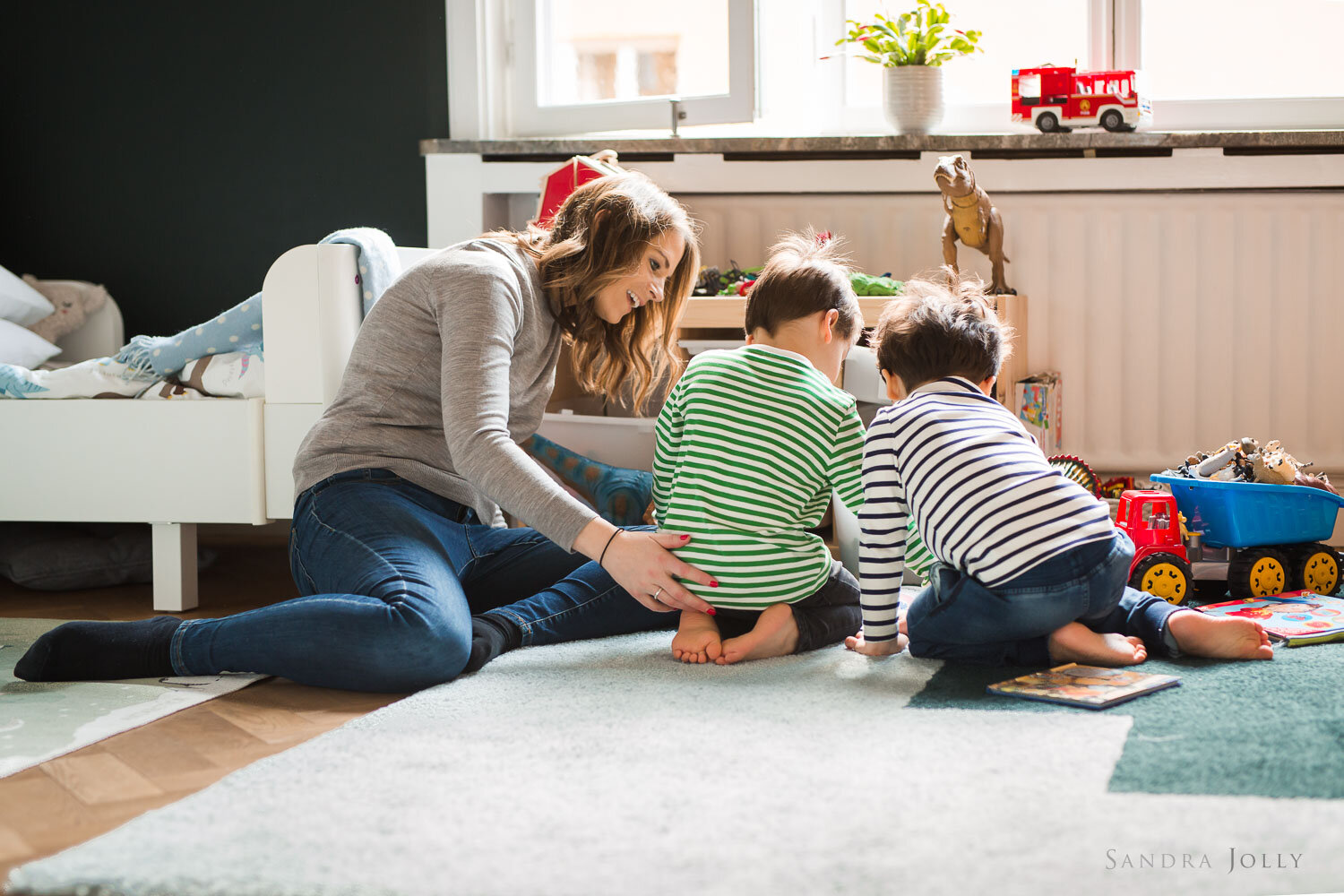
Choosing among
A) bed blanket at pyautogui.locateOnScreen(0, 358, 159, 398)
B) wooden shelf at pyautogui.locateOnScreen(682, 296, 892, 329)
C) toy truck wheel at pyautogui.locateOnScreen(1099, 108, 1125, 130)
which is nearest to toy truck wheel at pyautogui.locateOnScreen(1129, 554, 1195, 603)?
wooden shelf at pyautogui.locateOnScreen(682, 296, 892, 329)

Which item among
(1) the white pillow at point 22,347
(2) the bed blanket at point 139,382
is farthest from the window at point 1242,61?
(1) the white pillow at point 22,347

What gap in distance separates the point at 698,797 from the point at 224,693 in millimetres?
705

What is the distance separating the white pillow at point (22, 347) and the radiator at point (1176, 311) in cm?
179

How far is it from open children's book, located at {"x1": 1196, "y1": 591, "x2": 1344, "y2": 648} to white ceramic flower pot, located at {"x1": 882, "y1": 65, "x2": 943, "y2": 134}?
1.18m

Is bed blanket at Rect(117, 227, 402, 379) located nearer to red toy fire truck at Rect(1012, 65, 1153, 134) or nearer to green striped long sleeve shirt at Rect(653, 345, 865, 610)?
green striped long sleeve shirt at Rect(653, 345, 865, 610)

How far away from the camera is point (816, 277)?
1580mm

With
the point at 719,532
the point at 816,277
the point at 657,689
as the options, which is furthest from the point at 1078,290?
the point at 657,689

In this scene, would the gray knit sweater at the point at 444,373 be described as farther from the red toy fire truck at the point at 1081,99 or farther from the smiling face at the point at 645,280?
the red toy fire truck at the point at 1081,99

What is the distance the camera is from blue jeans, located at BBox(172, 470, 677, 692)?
4.46ft

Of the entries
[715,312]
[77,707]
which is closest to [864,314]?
[715,312]

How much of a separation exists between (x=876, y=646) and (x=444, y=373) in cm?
64

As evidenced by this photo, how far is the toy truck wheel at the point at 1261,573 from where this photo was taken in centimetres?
183

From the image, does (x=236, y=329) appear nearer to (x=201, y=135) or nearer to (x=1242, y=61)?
(x=201, y=135)

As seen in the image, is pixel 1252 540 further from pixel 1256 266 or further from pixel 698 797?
pixel 698 797
